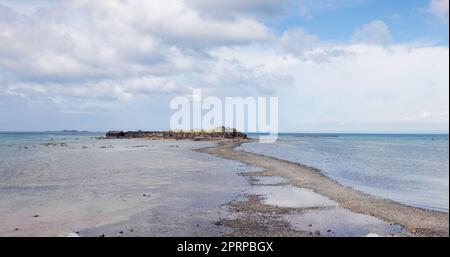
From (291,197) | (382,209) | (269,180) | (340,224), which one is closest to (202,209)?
(291,197)

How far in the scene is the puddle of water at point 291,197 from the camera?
65.5 feet

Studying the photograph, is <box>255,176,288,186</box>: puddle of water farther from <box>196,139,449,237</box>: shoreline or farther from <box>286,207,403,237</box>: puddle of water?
<box>286,207,403,237</box>: puddle of water

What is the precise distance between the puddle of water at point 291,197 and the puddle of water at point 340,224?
→ 1.92 meters

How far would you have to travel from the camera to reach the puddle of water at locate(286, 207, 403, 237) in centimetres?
1466

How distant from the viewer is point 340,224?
15.8m

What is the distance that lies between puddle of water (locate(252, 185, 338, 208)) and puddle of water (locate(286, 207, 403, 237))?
1.92 metres

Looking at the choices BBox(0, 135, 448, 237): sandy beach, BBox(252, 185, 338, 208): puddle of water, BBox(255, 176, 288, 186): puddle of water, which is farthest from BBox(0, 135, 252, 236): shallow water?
BBox(252, 185, 338, 208): puddle of water

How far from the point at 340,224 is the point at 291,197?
20.4 ft

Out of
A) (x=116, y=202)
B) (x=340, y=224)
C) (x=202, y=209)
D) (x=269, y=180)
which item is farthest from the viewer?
(x=269, y=180)

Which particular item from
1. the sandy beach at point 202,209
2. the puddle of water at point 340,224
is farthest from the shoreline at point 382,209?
the puddle of water at point 340,224

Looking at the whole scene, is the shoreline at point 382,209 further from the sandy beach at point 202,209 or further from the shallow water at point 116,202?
the shallow water at point 116,202

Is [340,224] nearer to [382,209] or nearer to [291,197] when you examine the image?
[382,209]
